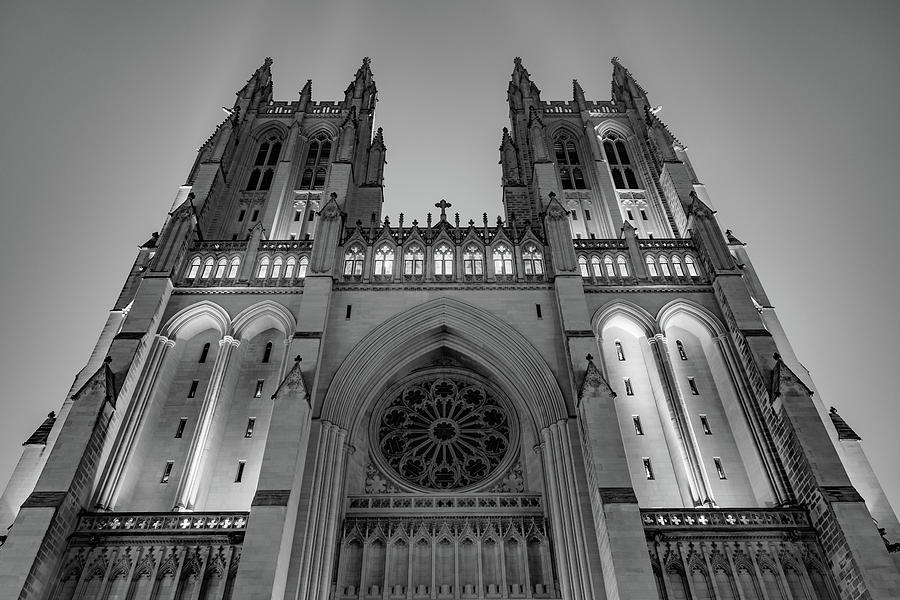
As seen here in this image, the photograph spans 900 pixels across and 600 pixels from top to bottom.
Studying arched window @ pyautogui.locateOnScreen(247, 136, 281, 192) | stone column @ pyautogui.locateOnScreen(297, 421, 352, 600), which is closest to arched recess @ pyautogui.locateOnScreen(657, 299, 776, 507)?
stone column @ pyautogui.locateOnScreen(297, 421, 352, 600)

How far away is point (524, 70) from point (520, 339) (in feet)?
70.4

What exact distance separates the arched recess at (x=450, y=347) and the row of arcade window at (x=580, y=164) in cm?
1107

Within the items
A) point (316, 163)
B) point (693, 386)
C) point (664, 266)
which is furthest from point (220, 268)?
point (693, 386)

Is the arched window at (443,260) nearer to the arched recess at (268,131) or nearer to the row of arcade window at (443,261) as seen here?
the row of arcade window at (443,261)

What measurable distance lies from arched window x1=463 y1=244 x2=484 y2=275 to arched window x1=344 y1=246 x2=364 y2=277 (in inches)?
154

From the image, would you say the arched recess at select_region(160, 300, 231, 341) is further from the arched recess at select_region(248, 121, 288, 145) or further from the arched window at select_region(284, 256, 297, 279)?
the arched recess at select_region(248, 121, 288, 145)

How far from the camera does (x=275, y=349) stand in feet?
76.3

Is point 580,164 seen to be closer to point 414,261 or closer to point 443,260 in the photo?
point 443,260

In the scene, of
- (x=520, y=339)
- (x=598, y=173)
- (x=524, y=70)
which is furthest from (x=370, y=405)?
(x=524, y=70)

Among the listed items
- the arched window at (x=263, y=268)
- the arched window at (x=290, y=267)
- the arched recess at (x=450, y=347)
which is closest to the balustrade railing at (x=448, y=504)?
the arched recess at (x=450, y=347)

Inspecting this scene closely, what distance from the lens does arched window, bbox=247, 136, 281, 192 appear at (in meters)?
30.9

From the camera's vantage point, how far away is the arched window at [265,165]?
30.9 meters

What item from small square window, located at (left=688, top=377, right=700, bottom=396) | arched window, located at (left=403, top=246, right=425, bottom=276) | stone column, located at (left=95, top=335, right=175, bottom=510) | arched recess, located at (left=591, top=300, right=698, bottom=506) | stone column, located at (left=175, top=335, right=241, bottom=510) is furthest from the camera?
arched window, located at (left=403, top=246, right=425, bottom=276)

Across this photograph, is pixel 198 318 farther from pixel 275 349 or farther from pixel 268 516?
pixel 268 516
